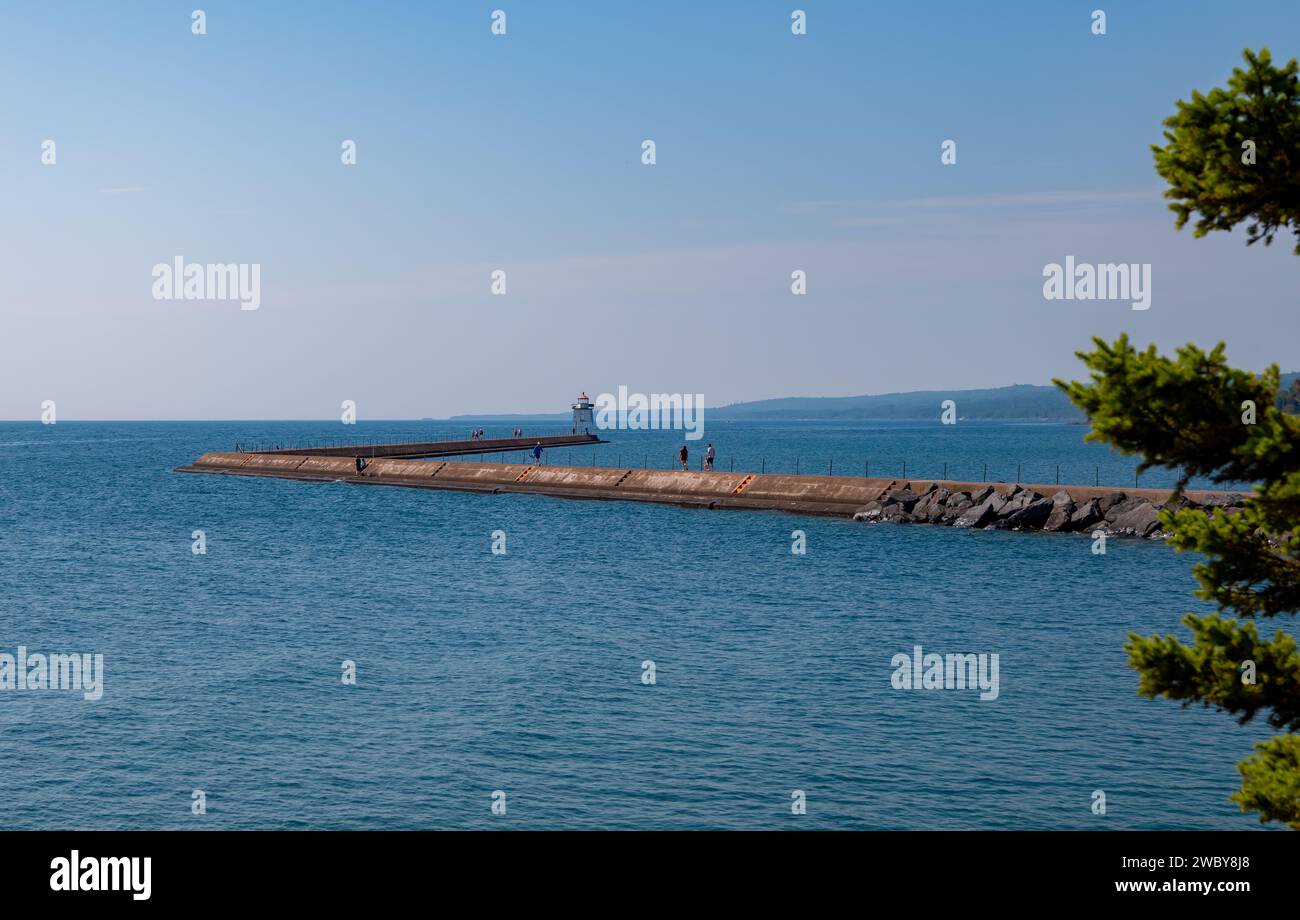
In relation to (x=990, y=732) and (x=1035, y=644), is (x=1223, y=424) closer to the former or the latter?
(x=990, y=732)

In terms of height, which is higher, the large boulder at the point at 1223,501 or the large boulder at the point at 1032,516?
the large boulder at the point at 1223,501

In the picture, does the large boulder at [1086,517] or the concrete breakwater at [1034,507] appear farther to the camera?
the large boulder at [1086,517]

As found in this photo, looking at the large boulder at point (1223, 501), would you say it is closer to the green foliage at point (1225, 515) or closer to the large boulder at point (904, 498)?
the large boulder at point (904, 498)

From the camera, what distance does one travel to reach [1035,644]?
111ft

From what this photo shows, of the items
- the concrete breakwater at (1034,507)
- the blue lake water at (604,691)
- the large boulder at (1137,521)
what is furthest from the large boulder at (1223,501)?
the blue lake water at (604,691)

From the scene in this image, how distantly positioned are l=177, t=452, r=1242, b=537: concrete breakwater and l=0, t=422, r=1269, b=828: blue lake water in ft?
9.81

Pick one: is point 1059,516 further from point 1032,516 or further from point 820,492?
point 820,492

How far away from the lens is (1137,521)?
192 feet

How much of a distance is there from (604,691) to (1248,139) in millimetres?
21265

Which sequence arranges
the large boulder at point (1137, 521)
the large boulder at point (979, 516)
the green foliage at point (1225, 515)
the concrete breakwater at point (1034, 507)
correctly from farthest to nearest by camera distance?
the large boulder at point (979, 516), the concrete breakwater at point (1034, 507), the large boulder at point (1137, 521), the green foliage at point (1225, 515)

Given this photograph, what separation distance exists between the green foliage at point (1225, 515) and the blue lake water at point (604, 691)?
31.2 ft

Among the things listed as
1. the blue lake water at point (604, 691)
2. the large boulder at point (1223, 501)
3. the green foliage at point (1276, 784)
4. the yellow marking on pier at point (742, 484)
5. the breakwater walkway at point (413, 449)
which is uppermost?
the breakwater walkway at point (413, 449)

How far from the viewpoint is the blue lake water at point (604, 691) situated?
20.5 m
